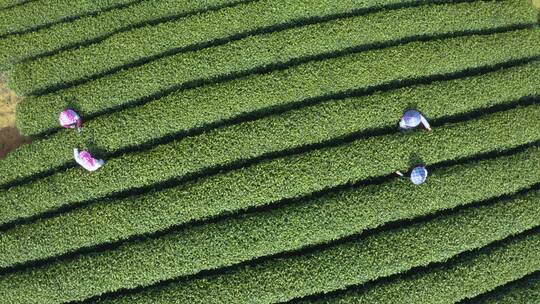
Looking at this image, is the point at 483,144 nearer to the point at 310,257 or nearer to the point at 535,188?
the point at 535,188

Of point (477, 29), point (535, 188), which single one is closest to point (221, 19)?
point (477, 29)

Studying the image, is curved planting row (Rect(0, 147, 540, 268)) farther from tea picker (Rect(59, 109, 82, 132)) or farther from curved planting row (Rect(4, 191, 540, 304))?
tea picker (Rect(59, 109, 82, 132))

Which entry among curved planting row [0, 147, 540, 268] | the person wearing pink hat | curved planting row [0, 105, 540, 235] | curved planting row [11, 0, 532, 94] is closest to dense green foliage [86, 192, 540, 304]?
curved planting row [0, 147, 540, 268]

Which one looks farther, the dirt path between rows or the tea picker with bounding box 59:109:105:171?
the dirt path between rows

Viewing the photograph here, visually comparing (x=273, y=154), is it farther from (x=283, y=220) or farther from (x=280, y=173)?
(x=283, y=220)

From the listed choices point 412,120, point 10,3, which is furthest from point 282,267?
point 10,3

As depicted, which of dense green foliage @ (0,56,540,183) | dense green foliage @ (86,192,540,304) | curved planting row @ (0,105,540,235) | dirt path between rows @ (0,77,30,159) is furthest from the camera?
dirt path between rows @ (0,77,30,159)
